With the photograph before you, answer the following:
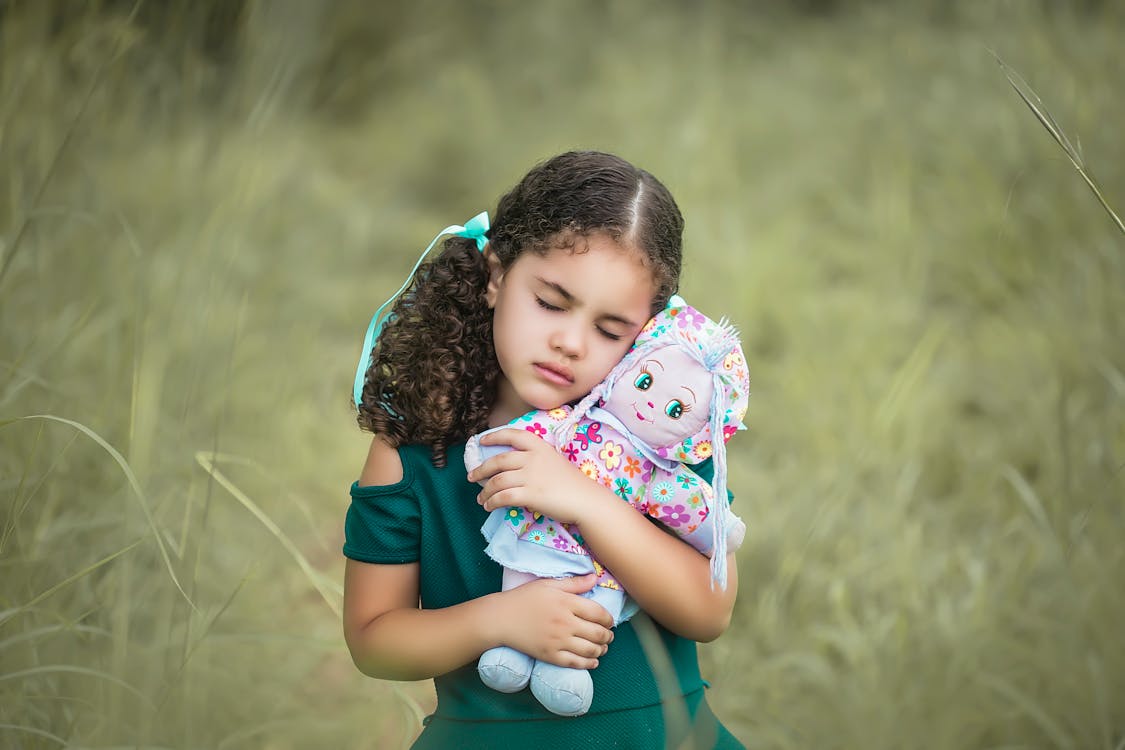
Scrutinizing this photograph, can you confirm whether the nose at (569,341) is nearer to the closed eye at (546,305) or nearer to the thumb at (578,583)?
the closed eye at (546,305)

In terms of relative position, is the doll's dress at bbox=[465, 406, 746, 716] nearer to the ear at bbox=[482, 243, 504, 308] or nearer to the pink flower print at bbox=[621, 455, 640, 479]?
the pink flower print at bbox=[621, 455, 640, 479]

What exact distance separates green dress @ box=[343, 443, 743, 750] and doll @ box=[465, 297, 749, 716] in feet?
0.23

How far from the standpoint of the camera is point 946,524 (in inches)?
110

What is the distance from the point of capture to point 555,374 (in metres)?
1.39

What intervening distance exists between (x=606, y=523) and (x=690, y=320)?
28 centimetres

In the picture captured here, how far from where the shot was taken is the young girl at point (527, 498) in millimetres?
1331

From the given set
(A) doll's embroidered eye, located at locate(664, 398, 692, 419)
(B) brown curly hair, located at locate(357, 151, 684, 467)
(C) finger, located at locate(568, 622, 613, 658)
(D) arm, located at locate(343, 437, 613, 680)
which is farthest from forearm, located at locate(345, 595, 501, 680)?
(A) doll's embroidered eye, located at locate(664, 398, 692, 419)

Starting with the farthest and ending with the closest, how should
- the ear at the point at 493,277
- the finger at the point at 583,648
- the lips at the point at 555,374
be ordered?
1. the ear at the point at 493,277
2. the lips at the point at 555,374
3. the finger at the point at 583,648

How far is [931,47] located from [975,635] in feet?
12.6

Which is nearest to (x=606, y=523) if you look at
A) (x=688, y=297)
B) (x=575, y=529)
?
(x=575, y=529)

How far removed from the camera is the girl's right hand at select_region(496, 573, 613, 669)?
50.6 inches

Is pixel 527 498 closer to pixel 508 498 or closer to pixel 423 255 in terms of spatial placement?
pixel 508 498

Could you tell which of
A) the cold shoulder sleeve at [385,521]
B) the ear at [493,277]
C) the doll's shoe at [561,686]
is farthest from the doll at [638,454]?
the ear at [493,277]

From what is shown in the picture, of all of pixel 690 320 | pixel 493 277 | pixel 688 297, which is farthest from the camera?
pixel 688 297
